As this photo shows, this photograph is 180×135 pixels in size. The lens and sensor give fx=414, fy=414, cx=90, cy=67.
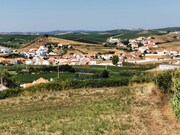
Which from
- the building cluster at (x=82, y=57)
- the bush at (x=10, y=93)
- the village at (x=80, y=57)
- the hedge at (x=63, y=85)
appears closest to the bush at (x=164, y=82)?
the hedge at (x=63, y=85)

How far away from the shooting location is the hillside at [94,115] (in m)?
17.3

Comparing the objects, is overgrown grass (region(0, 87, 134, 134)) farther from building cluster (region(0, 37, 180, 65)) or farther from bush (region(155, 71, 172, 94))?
building cluster (region(0, 37, 180, 65))

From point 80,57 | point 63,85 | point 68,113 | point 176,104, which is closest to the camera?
point 176,104

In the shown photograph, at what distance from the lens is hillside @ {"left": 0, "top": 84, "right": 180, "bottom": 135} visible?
17312 mm

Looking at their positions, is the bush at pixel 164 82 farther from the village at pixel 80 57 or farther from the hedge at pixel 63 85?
the village at pixel 80 57

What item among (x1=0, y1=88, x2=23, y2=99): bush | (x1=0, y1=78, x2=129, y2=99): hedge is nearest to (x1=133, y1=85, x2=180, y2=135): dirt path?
(x1=0, y1=78, x2=129, y2=99): hedge

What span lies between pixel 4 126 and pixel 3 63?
11967 centimetres

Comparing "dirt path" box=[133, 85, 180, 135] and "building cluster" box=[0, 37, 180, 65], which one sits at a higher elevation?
"dirt path" box=[133, 85, 180, 135]

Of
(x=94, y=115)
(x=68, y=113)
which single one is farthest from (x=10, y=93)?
(x=94, y=115)

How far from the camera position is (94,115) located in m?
20.1

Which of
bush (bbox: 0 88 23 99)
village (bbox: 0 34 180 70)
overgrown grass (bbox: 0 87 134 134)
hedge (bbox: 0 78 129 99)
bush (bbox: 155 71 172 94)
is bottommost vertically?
village (bbox: 0 34 180 70)

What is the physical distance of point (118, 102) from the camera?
24.1 m

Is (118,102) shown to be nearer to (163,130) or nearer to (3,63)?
(163,130)

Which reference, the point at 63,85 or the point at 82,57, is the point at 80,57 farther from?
the point at 63,85
